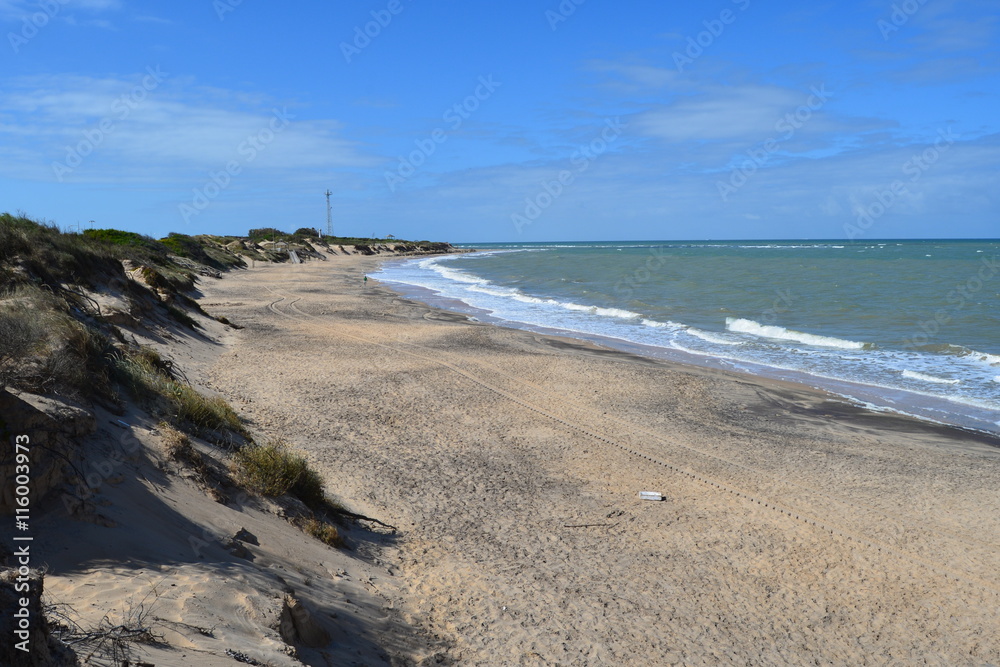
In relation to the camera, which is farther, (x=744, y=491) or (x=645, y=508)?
(x=744, y=491)

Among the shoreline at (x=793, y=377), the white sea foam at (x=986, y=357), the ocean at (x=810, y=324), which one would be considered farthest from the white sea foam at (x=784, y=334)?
the shoreline at (x=793, y=377)

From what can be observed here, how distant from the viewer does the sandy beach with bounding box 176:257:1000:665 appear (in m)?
5.29

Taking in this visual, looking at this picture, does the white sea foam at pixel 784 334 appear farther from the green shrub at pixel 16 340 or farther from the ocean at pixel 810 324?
the green shrub at pixel 16 340

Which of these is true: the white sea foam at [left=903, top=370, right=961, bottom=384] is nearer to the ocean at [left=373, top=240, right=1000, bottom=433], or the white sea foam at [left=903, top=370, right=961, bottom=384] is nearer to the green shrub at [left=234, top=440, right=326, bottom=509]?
the ocean at [left=373, top=240, right=1000, bottom=433]

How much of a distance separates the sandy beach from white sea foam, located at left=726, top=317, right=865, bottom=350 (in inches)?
232

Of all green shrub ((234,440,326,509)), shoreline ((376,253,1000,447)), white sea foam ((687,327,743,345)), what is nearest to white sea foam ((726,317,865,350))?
white sea foam ((687,327,743,345))

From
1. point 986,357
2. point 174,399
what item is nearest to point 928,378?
point 986,357

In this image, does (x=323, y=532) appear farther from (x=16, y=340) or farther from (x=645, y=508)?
(x=645, y=508)

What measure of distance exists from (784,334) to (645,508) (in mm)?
14704

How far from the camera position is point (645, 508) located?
7613 mm

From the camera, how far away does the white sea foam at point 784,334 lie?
18422mm

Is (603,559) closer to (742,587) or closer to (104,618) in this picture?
(742,587)

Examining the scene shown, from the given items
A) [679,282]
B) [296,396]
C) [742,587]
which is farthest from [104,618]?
[679,282]

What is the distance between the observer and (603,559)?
20.9 ft
